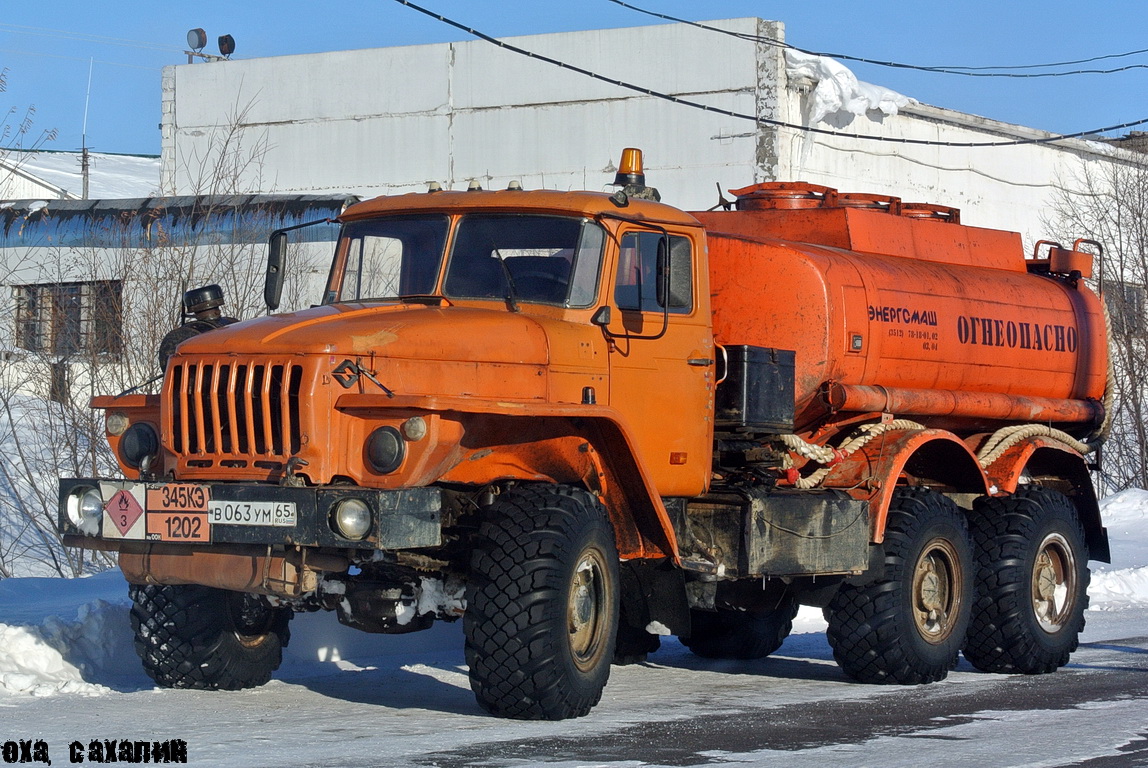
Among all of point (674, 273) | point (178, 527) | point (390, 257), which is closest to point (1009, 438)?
point (674, 273)

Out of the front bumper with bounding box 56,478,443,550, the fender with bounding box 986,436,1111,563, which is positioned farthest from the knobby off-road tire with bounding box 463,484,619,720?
the fender with bounding box 986,436,1111,563

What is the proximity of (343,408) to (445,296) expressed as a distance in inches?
50.7

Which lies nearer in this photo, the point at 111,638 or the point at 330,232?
the point at 111,638

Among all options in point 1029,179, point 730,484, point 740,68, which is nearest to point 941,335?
point 730,484

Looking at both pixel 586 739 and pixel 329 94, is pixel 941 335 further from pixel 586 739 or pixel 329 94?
pixel 329 94

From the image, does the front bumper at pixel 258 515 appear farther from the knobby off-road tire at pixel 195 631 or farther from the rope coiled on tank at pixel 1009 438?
the rope coiled on tank at pixel 1009 438

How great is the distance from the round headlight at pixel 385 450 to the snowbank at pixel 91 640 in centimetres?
227

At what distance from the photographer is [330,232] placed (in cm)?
2538

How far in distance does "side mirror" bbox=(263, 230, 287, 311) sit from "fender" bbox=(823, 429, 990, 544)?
3.67 meters

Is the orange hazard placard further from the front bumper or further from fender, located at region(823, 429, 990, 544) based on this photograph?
fender, located at region(823, 429, 990, 544)

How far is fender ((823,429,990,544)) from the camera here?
989 centimetres

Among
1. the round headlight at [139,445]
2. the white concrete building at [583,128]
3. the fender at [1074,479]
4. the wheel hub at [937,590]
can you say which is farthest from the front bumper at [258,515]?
the white concrete building at [583,128]

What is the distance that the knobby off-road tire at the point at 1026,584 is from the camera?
1074cm

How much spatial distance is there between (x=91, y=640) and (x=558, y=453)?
326 centimetres
